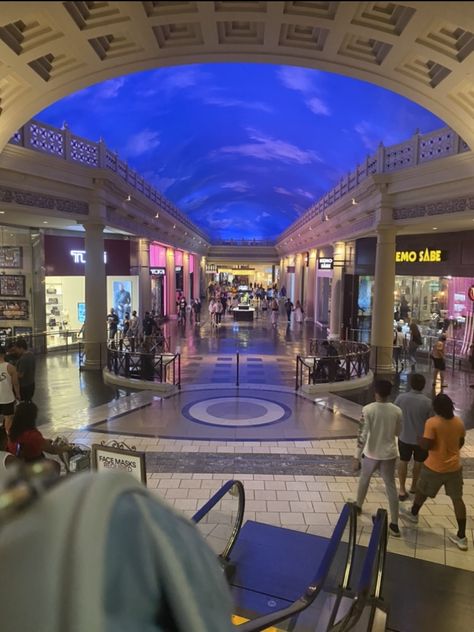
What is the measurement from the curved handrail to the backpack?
2.94 metres

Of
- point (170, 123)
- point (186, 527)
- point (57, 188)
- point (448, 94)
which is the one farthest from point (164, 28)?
point (170, 123)

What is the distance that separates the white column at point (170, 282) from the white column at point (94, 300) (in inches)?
591

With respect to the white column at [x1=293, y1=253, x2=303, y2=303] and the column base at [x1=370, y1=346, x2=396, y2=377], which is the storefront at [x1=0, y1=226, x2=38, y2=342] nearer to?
the column base at [x1=370, y1=346, x2=396, y2=377]

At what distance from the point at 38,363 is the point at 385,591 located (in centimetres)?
1449

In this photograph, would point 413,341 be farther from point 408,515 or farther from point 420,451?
point 408,515

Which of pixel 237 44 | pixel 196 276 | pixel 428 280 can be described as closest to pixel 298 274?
pixel 196 276

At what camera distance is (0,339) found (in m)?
15.7

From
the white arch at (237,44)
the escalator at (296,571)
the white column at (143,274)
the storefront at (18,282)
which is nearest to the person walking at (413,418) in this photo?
the escalator at (296,571)

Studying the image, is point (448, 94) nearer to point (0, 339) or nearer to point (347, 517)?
point (347, 517)

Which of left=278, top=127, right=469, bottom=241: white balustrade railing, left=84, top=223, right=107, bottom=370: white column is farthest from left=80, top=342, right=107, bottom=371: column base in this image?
left=278, top=127, right=469, bottom=241: white balustrade railing

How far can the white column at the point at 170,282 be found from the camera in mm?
30562

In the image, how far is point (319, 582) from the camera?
3.40 meters

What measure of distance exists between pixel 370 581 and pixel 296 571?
4.23 feet

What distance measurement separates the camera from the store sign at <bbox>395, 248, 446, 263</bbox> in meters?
16.5
